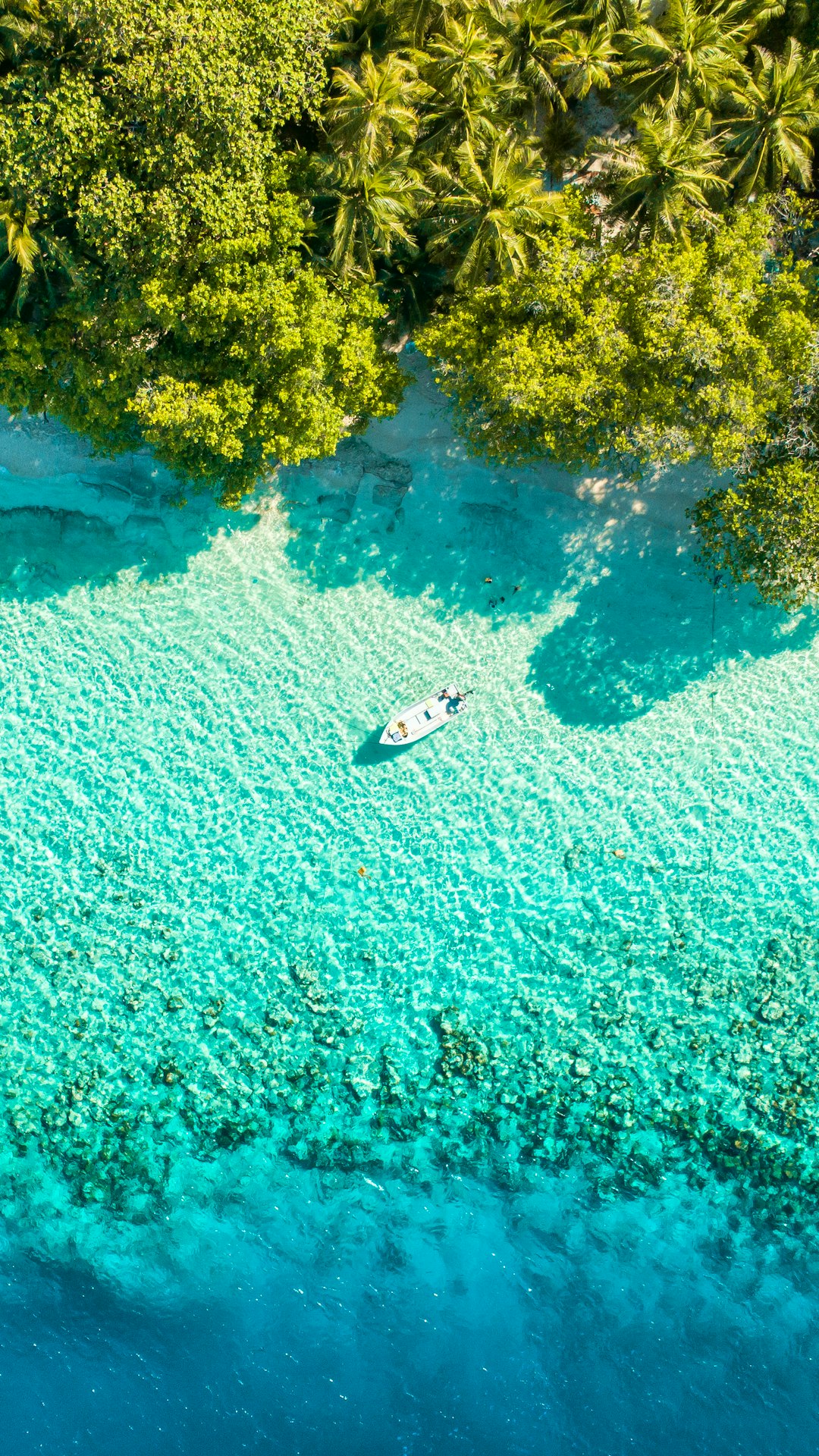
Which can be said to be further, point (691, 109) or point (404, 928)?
point (404, 928)

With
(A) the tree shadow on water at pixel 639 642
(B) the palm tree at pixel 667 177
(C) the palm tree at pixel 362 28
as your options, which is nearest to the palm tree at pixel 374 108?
(C) the palm tree at pixel 362 28

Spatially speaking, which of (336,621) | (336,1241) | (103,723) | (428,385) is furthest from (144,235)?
(336,1241)

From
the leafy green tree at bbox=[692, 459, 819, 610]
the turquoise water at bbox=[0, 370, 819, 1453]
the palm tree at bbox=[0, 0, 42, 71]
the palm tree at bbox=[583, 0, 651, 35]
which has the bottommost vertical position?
the turquoise water at bbox=[0, 370, 819, 1453]

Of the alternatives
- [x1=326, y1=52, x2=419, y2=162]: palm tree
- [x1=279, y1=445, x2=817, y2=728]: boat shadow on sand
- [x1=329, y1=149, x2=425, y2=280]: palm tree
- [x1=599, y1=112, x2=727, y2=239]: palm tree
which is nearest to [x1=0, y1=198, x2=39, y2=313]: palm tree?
[x1=329, y1=149, x2=425, y2=280]: palm tree

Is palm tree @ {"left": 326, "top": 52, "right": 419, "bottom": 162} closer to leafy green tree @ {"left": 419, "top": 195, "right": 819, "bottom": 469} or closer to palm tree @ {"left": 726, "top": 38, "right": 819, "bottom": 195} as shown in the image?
leafy green tree @ {"left": 419, "top": 195, "right": 819, "bottom": 469}

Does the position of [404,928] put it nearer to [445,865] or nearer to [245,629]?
[445,865]

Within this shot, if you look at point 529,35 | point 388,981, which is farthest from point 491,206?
point 388,981
